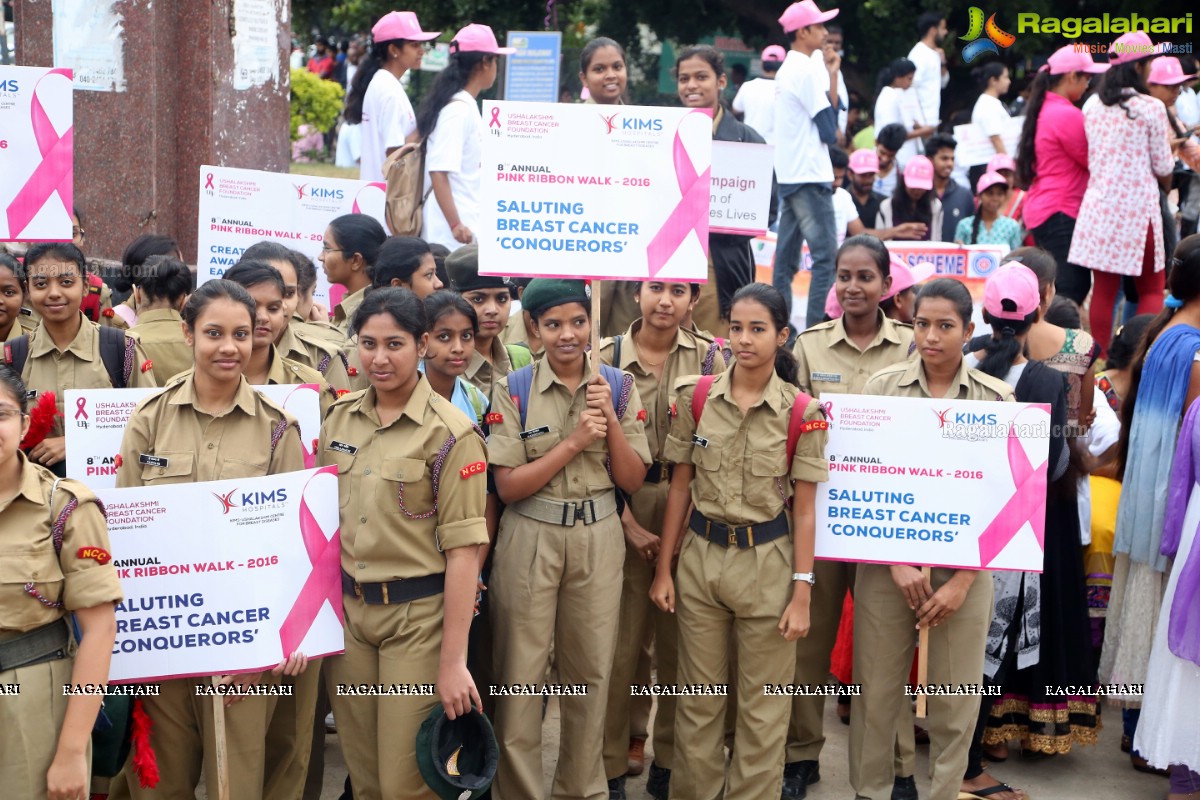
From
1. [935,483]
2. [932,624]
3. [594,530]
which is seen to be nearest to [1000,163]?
[935,483]

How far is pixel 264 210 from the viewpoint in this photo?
23.8 feet

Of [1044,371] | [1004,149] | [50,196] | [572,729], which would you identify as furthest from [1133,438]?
[1004,149]

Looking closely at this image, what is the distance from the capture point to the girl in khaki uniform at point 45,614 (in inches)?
151

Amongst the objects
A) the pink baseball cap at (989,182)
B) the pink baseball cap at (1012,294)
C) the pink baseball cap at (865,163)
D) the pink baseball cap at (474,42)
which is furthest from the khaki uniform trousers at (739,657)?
the pink baseball cap at (865,163)

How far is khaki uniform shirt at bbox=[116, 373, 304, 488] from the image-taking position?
14.8ft

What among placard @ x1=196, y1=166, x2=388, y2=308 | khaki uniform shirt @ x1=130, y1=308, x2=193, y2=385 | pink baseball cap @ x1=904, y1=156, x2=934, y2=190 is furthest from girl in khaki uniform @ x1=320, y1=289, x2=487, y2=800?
pink baseball cap @ x1=904, y1=156, x2=934, y2=190

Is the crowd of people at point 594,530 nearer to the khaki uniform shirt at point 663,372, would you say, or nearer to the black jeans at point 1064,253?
the khaki uniform shirt at point 663,372

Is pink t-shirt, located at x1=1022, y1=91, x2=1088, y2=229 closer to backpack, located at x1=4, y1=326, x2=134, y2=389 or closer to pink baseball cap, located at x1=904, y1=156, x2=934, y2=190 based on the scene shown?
pink baseball cap, located at x1=904, y1=156, x2=934, y2=190

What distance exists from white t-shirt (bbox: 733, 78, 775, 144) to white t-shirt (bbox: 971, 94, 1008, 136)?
2539 millimetres

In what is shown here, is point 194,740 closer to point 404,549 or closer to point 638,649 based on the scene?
point 404,549

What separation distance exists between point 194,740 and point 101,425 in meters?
1.15

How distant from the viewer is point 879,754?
5379 mm

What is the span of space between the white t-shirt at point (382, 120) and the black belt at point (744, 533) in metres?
4.45

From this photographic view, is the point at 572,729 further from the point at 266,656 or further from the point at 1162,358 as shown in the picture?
the point at 1162,358
